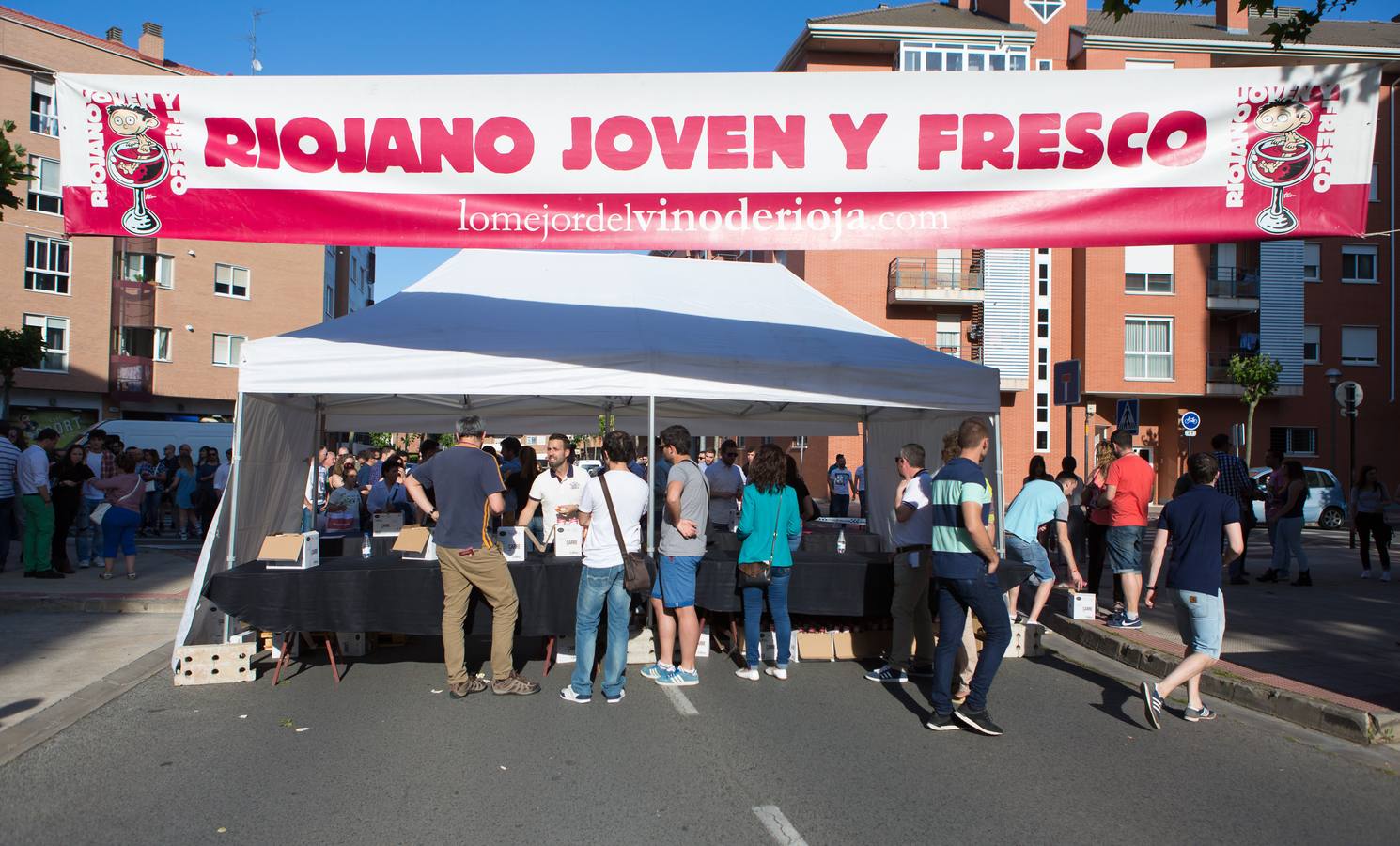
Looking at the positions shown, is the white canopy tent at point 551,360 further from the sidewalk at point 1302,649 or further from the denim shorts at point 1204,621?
the denim shorts at point 1204,621

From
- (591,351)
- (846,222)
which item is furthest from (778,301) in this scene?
(846,222)

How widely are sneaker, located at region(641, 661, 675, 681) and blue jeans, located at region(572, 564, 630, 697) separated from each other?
1.78 feet

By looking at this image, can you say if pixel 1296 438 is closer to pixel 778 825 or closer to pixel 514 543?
pixel 514 543

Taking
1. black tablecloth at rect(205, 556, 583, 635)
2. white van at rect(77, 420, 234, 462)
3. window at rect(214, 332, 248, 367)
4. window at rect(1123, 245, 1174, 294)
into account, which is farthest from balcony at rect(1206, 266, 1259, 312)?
window at rect(214, 332, 248, 367)

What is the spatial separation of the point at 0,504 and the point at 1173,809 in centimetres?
1237

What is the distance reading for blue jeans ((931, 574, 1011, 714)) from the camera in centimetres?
605

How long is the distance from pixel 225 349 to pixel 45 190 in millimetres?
8486

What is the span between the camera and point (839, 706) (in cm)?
689

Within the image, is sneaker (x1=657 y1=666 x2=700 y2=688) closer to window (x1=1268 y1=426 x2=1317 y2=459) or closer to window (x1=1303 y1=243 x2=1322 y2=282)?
window (x1=1268 y1=426 x2=1317 y2=459)

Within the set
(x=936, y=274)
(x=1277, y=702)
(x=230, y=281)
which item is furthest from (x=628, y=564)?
(x=230, y=281)

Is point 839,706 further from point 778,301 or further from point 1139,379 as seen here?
point 1139,379

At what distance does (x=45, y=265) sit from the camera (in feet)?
121

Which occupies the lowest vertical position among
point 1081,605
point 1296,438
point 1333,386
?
point 1081,605

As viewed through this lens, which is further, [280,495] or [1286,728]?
[280,495]
